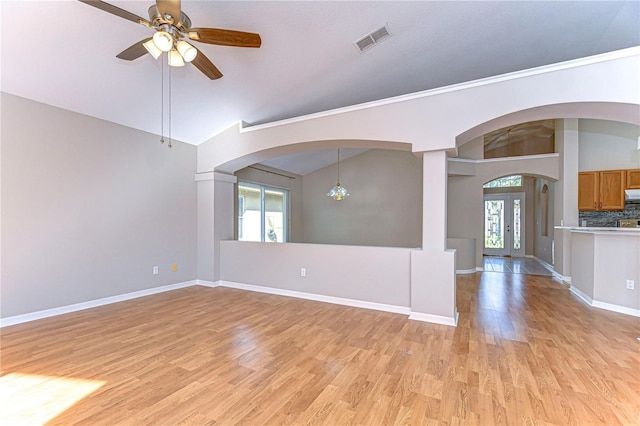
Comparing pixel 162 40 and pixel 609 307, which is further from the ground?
pixel 162 40

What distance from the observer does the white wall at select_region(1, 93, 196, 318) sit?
3314mm

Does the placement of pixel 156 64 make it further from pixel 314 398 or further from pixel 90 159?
pixel 314 398

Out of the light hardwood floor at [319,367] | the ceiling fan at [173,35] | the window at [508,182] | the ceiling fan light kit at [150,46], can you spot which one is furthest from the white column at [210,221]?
the window at [508,182]

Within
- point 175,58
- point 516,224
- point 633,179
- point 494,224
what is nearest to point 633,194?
point 633,179

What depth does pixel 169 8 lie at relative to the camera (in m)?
1.99

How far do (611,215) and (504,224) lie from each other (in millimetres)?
4419

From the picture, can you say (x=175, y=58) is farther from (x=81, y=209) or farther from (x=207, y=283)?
(x=207, y=283)

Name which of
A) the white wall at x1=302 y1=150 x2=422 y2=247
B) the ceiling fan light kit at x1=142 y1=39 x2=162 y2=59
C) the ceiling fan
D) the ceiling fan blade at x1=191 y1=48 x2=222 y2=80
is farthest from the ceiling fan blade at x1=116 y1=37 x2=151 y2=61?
the white wall at x1=302 y1=150 x2=422 y2=247

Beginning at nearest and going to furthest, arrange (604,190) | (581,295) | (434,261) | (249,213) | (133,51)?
(133,51), (434,261), (581,295), (604,190), (249,213)

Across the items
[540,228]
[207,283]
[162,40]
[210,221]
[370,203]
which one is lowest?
[207,283]

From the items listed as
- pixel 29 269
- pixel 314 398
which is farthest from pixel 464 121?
pixel 29 269

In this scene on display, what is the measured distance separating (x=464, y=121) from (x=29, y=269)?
18.3ft

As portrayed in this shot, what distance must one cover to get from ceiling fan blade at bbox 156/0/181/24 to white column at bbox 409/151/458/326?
2.92 meters

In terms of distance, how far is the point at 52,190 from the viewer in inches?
142
